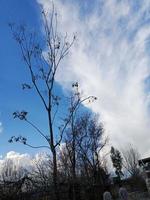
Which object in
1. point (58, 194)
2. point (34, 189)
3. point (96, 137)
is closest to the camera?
point (34, 189)

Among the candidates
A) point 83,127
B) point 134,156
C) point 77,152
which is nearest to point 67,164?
point 77,152

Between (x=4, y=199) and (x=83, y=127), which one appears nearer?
(x=4, y=199)

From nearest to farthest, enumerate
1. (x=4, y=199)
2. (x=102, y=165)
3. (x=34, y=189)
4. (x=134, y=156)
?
(x=4, y=199) → (x=34, y=189) → (x=102, y=165) → (x=134, y=156)

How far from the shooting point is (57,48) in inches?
894

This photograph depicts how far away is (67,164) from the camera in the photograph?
4109 cm

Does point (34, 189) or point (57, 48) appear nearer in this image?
point (34, 189)

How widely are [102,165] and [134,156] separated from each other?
2241cm

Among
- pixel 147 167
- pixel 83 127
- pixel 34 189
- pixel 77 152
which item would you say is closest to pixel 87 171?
pixel 77 152

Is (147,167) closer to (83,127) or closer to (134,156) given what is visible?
(83,127)

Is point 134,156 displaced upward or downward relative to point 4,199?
upward

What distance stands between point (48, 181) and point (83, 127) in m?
25.3

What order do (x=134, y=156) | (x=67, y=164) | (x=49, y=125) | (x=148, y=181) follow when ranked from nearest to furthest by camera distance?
(x=49, y=125) → (x=148, y=181) → (x=67, y=164) → (x=134, y=156)

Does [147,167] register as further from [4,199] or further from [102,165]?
[4,199]

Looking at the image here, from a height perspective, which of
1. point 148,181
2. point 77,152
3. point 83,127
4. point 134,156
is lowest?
point 148,181
